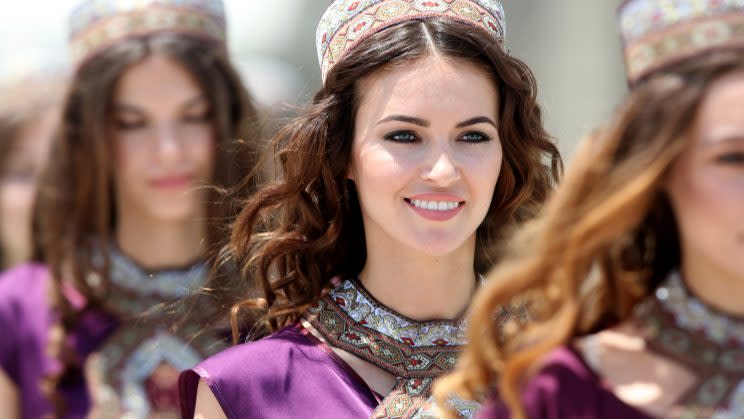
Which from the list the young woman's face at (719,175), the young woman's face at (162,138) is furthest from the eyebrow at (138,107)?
the young woman's face at (719,175)

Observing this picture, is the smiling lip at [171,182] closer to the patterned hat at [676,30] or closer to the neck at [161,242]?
the neck at [161,242]

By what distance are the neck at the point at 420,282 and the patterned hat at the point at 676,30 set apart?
36.9 inches

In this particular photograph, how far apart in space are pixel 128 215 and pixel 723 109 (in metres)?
2.51

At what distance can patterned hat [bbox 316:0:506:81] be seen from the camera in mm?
3199

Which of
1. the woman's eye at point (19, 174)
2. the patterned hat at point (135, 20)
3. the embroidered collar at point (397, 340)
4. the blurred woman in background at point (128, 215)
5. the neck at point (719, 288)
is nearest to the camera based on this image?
the neck at point (719, 288)

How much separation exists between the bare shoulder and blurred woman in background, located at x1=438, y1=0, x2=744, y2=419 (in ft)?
2.56

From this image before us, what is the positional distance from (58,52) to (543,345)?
15.3 ft

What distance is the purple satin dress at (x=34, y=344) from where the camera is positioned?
13.4ft

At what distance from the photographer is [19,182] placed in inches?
233

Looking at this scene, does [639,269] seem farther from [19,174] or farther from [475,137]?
[19,174]

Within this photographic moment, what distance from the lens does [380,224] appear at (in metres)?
3.16

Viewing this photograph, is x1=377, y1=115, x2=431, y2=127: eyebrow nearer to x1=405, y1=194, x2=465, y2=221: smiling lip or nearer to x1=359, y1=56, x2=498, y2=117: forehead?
x1=359, y1=56, x2=498, y2=117: forehead

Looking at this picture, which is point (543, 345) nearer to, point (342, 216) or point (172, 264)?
point (342, 216)

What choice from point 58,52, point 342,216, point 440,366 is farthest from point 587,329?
point 58,52
